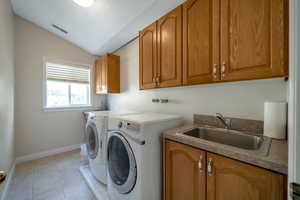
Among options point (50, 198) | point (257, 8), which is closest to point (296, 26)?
point (257, 8)

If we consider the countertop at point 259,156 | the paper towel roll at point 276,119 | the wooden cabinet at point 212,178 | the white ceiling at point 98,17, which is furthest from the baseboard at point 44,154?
the paper towel roll at point 276,119

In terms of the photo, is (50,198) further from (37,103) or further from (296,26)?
(296,26)

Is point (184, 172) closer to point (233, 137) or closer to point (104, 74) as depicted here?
point (233, 137)

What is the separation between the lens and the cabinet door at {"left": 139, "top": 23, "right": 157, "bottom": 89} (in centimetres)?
161

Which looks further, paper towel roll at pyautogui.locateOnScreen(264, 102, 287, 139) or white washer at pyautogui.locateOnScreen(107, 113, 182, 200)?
white washer at pyautogui.locateOnScreen(107, 113, 182, 200)

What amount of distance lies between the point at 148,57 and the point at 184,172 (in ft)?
4.44

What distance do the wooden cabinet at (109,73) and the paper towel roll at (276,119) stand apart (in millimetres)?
2536

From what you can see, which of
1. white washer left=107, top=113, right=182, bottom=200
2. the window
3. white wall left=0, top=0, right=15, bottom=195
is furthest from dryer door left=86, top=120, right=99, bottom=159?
the window

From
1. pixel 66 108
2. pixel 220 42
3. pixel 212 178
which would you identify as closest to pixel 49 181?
pixel 66 108

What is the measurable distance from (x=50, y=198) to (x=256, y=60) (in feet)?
8.47

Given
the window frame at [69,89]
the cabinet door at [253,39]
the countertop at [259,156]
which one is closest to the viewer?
the countertop at [259,156]

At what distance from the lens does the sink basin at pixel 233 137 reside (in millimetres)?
1046

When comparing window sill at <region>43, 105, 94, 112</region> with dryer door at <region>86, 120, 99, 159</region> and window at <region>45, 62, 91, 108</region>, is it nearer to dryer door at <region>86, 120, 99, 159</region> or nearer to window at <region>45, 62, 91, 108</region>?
window at <region>45, 62, 91, 108</region>

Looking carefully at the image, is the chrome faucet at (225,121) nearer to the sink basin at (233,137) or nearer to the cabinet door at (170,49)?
the sink basin at (233,137)
